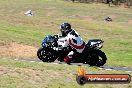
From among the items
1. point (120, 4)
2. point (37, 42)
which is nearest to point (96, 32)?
point (37, 42)

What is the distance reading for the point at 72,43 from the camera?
689 inches

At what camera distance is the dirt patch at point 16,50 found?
74.6 ft

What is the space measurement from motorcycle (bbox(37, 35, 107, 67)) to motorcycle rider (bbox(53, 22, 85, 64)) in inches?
7.3

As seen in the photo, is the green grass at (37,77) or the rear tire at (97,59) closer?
the green grass at (37,77)

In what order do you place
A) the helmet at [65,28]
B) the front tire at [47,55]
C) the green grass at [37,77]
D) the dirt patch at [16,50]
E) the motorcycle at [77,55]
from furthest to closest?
1. the dirt patch at [16,50]
2. the front tire at [47,55]
3. the motorcycle at [77,55]
4. the helmet at [65,28]
5. the green grass at [37,77]

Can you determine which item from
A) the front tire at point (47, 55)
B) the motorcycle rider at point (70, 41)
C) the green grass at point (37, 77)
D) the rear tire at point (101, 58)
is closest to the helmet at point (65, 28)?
the motorcycle rider at point (70, 41)

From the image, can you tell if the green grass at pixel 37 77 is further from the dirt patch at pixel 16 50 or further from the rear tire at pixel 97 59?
the dirt patch at pixel 16 50

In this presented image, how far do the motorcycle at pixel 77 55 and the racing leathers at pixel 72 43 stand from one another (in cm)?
18

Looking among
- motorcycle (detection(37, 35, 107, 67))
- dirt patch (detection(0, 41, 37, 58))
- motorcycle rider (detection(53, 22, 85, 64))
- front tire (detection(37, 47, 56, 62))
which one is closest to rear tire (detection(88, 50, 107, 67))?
motorcycle (detection(37, 35, 107, 67))

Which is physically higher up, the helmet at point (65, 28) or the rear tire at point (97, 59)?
the helmet at point (65, 28)

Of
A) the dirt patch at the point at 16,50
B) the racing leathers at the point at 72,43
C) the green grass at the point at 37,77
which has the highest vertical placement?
the green grass at the point at 37,77

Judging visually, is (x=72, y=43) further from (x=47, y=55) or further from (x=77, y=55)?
(x=47, y=55)

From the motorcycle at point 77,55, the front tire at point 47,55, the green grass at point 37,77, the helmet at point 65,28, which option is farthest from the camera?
the front tire at point 47,55

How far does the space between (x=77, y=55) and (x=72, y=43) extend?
62 centimetres
